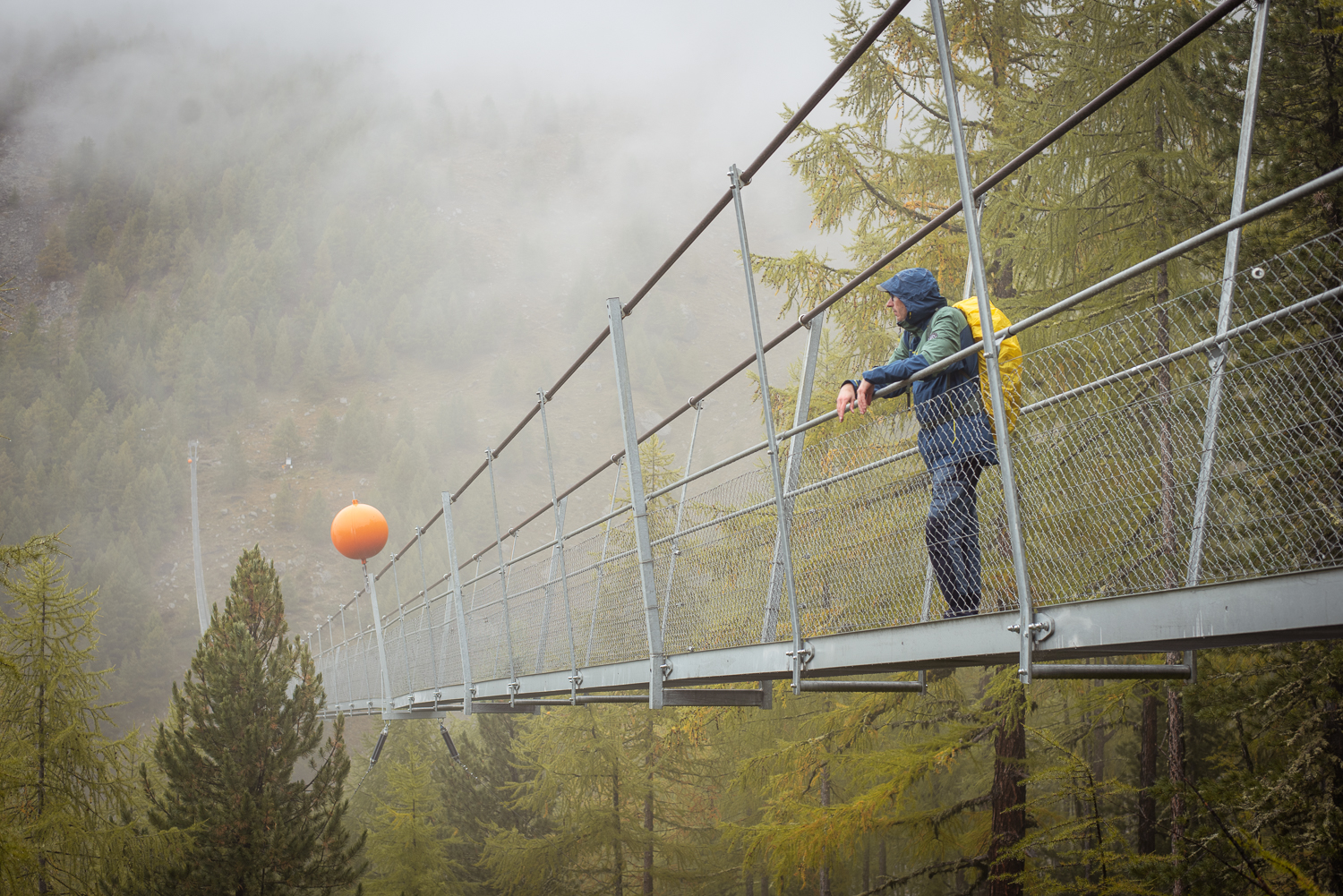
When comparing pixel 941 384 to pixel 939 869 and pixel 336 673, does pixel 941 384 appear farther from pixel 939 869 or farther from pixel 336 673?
pixel 336 673

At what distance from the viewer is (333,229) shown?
147375 mm

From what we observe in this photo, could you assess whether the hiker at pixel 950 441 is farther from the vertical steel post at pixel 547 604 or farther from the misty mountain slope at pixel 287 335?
the misty mountain slope at pixel 287 335

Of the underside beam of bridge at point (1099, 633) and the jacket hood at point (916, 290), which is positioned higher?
the jacket hood at point (916, 290)

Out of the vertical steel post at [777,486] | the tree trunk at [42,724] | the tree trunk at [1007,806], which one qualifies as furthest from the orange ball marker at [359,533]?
the vertical steel post at [777,486]

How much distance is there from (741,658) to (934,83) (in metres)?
6.61

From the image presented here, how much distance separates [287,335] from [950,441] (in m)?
118

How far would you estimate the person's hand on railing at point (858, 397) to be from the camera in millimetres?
2971

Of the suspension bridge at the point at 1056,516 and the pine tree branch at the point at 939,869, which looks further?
the pine tree branch at the point at 939,869

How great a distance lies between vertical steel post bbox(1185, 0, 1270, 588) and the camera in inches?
83.0

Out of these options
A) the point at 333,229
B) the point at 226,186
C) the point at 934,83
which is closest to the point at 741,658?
the point at 934,83

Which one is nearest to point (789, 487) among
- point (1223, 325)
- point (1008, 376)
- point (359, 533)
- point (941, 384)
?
point (941, 384)

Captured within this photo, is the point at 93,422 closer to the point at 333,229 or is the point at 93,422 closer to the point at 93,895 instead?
the point at 333,229

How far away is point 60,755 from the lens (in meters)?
11.0

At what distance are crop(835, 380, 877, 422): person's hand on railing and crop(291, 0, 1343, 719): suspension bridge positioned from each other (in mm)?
120
